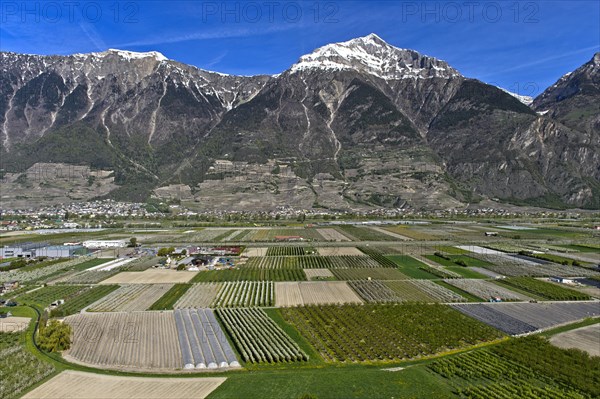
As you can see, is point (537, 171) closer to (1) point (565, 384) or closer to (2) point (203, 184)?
(2) point (203, 184)

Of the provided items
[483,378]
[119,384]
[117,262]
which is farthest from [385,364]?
[117,262]

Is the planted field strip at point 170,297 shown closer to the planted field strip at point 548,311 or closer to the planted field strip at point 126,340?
the planted field strip at point 126,340

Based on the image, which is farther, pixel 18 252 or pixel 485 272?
pixel 18 252

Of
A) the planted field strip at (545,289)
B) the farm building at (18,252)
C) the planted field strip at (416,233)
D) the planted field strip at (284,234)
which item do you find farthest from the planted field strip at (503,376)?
the farm building at (18,252)

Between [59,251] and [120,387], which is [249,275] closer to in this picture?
[120,387]

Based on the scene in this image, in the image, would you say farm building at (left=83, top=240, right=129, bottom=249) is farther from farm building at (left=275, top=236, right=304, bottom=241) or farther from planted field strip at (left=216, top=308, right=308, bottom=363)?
planted field strip at (left=216, top=308, right=308, bottom=363)

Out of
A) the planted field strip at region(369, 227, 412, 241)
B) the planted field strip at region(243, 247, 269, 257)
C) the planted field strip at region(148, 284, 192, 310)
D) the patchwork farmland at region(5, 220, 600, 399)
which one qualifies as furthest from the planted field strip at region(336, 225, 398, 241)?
the planted field strip at region(148, 284, 192, 310)

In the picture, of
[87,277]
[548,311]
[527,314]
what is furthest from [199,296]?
[548,311]
